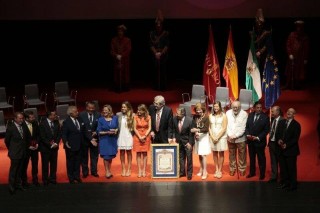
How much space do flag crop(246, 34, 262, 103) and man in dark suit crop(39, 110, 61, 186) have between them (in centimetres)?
534

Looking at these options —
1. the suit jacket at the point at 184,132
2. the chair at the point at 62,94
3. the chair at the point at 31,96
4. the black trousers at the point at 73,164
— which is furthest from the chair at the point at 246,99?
the black trousers at the point at 73,164

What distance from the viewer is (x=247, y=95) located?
17625mm

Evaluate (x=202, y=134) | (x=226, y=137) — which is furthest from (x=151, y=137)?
(x=226, y=137)

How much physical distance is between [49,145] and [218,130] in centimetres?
286

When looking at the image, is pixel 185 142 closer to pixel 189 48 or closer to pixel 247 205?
pixel 247 205

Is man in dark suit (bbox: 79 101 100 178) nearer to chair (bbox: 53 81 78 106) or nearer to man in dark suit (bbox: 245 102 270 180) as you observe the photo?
man in dark suit (bbox: 245 102 270 180)

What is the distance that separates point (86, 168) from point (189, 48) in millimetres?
8016

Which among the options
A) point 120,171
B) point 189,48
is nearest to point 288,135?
point 120,171

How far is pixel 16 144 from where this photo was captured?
13.7 meters

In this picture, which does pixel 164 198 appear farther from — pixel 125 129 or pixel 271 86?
pixel 271 86

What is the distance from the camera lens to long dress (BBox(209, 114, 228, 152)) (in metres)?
14.6

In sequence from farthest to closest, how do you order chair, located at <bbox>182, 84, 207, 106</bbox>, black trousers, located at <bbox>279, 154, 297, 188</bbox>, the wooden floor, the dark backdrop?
the dark backdrop, chair, located at <bbox>182, 84, 207, 106</bbox>, black trousers, located at <bbox>279, 154, 297, 188</bbox>, the wooden floor

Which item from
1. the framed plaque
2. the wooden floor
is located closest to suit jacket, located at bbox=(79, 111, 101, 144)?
the wooden floor

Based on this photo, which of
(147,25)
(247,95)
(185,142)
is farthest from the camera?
(147,25)
